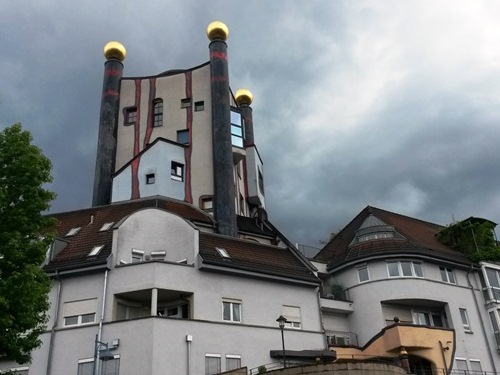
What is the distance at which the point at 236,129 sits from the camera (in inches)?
1703

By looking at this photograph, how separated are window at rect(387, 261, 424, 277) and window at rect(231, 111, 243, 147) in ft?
45.0

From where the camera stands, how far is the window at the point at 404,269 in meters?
36.1

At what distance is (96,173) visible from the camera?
138ft

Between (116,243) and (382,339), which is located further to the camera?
(382,339)

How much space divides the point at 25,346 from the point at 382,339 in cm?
2142

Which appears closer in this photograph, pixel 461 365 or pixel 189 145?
pixel 461 365

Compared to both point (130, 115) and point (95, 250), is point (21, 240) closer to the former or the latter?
point (95, 250)

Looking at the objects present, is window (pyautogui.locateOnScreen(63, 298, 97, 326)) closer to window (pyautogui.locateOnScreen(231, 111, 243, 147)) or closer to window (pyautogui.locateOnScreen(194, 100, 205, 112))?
window (pyautogui.locateOnScreen(231, 111, 243, 147))

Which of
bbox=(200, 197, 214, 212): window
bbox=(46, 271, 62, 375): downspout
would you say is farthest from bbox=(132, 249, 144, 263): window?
bbox=(200, 197, 214, 212): window

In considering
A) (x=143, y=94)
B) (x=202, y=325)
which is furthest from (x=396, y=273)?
(x=143, y=94)

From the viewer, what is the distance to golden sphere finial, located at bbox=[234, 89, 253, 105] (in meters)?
53.3

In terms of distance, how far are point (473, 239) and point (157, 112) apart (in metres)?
24.6

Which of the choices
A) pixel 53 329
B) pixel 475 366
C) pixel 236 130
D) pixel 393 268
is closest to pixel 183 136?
pixel 236 130

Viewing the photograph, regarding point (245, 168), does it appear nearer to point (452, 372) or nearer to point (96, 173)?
point (96, 173)
